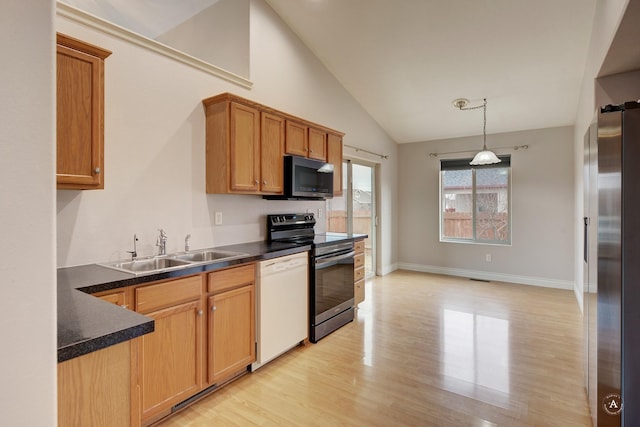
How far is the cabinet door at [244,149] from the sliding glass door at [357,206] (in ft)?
6.07

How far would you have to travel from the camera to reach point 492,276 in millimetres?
5613

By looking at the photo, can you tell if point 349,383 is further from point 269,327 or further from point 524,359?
point 524,359

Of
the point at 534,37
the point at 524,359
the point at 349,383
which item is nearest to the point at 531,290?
the point at 524,359

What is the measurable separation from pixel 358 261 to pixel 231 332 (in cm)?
190

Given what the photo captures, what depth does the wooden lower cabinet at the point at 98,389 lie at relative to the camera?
0.97 m

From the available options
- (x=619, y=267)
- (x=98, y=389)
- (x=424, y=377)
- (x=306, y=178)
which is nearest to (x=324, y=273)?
(x=306, y=178)

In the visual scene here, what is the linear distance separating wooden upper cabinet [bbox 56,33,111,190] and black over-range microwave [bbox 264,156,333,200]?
169 cm

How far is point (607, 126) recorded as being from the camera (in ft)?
5.28

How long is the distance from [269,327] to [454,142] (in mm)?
4821

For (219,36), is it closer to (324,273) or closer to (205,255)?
(205,255)

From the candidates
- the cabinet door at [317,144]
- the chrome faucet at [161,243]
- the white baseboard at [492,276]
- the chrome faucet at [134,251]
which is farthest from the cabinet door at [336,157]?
the white baseboard at [492,276]

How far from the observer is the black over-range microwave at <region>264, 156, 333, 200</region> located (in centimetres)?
329

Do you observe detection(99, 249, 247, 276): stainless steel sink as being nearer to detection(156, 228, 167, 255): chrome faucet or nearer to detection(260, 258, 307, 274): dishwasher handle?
detection(156, 228, 167, 255): chrome faucet

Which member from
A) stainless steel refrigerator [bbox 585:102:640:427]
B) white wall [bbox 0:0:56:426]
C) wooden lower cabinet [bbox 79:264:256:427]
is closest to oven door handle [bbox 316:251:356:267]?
wooden lower cabinet [bbox 79:264:256:427]
